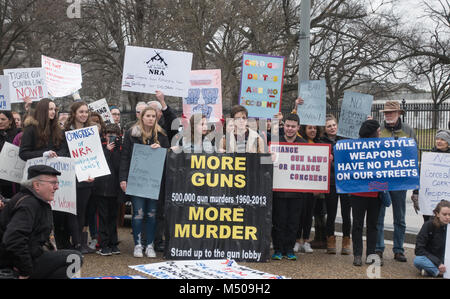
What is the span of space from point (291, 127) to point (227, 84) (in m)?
11.1

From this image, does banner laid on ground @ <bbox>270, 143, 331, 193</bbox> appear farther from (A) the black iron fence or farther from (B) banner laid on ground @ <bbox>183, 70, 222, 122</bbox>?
(A) the black iron fence

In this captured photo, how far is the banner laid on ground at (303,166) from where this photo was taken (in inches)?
284

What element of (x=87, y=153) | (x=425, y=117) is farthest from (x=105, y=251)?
(x=425, y=117)

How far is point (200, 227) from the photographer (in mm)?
6895

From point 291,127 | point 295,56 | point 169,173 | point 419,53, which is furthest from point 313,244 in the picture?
point 419,53

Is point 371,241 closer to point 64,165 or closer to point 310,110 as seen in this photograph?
point 310,110

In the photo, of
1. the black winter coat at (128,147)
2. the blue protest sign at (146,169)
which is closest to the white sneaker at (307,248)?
the blue protest sign at (146,169)

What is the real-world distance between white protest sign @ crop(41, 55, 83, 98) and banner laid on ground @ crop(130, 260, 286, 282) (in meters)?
4.48

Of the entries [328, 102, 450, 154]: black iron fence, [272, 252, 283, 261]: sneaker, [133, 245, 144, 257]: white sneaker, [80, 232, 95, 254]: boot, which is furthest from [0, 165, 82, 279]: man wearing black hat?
[328, 102, 450, 154]: black iron fence

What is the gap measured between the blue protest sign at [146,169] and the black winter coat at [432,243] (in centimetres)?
333

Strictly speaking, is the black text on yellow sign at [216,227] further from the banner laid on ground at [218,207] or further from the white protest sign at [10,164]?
the white protest sign at [10,164]

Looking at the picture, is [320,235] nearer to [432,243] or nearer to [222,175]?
[432,243]

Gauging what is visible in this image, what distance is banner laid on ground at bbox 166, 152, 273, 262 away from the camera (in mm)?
6816
